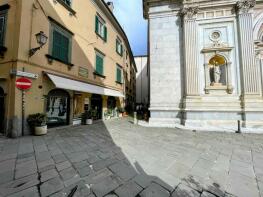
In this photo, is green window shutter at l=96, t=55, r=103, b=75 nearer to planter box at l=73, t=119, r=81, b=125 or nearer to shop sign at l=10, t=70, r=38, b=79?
planter box at l=73, t=119, r=81, b=125

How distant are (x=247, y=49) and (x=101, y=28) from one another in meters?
10.6

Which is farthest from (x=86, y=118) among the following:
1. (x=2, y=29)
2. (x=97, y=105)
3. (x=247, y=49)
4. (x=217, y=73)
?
(x=247, y=49)

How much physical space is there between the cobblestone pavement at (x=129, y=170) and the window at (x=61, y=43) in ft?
16.7

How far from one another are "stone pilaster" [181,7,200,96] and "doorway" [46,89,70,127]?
761 centimetres

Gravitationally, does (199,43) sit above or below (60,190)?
above

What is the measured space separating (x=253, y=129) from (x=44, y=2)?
42.0 ft

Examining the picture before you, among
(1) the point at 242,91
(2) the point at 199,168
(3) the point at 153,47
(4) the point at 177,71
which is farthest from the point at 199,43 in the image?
(2) the point at 199,168

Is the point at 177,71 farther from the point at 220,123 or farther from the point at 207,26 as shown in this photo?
the point at 220,123

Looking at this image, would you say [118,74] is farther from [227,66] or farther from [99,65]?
[227,66]

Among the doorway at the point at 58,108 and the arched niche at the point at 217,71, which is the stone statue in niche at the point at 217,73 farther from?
the doorway at the point at 58,108

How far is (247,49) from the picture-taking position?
30.9 ft

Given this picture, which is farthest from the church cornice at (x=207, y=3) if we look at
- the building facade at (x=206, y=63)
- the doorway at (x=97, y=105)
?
the doorway at (x=97, y=105)

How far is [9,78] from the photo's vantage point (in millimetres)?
6367

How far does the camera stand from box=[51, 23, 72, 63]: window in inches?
317
